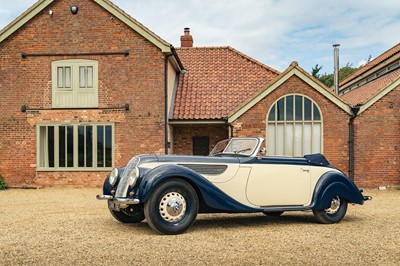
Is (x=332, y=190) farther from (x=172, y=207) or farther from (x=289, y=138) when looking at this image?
(x=289, y=138)

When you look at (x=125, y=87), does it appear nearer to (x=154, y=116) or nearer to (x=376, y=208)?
(x=154, y=116)

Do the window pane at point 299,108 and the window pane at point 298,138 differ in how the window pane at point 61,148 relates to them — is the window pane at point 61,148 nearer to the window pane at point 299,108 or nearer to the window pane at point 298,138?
the window pane at point 298,138

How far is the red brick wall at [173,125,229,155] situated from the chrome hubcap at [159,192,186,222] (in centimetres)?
1041

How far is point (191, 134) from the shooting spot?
57.6 ft

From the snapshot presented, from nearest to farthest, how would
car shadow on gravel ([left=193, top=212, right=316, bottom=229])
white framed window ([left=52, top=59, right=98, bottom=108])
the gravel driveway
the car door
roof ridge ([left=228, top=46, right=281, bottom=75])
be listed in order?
the gravel driveway
the car door
car shadow on gravel ([left=193, top=212, right=316, bottom=229])
white framed window ([left=52, top=59, right=98, bottom=108])
roof ridge ([left=228, top=46, right=281, bottom=75])

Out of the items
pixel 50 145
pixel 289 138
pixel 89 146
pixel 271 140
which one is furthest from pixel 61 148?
pixel 289 138

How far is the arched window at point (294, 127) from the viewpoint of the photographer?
15.4 meters

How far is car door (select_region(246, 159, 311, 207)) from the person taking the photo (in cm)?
770

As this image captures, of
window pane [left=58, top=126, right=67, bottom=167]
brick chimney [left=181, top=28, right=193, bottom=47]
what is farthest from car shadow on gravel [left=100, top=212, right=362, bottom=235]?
brick chimney [left=181, top=28, right=193, bottom=47]

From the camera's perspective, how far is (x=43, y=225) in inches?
319

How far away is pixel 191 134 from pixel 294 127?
3.99m

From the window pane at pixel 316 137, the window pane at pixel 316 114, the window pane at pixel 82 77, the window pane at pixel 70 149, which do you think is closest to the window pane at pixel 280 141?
the window pane at pixel 316 137

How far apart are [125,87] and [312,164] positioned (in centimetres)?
927

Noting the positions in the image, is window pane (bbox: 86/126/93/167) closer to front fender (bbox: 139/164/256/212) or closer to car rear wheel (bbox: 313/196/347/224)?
front fender (bbox: 139/164/256/212)
